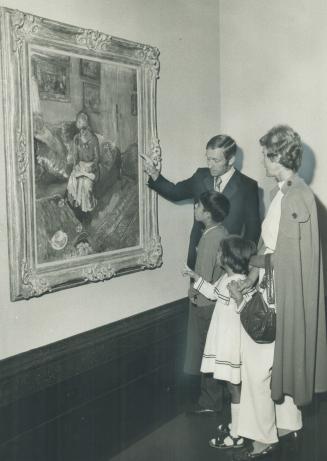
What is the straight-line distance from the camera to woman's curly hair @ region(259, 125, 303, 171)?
344 cm

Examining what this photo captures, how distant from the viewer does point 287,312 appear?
344cm

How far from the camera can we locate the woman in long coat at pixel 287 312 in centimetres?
341

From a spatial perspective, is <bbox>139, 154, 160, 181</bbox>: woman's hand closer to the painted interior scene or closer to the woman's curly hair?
the painted interior scene

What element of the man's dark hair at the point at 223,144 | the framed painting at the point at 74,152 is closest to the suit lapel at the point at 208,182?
the man's dark hair at the point at 223,144

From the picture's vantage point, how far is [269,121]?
503 cm

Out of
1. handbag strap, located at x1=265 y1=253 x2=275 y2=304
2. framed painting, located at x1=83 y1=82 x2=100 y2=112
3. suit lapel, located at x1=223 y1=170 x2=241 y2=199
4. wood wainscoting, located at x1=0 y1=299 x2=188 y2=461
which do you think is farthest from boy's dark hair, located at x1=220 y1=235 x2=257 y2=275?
framed painting, located at x1=83 y1=82 x2=100 y2=112

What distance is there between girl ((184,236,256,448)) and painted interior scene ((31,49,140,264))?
890mm

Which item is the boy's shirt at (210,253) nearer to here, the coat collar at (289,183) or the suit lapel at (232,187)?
the suit lapel at (232,187)

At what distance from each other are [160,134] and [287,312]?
6.09ft

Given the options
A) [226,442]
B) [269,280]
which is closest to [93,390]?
[226,442]

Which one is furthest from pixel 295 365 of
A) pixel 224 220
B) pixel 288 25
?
pixel 288 25

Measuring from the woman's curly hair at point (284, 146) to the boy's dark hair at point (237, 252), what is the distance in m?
0.56

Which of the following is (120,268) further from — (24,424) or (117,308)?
(24,424)

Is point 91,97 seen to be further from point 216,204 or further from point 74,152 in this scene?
point 216,204
